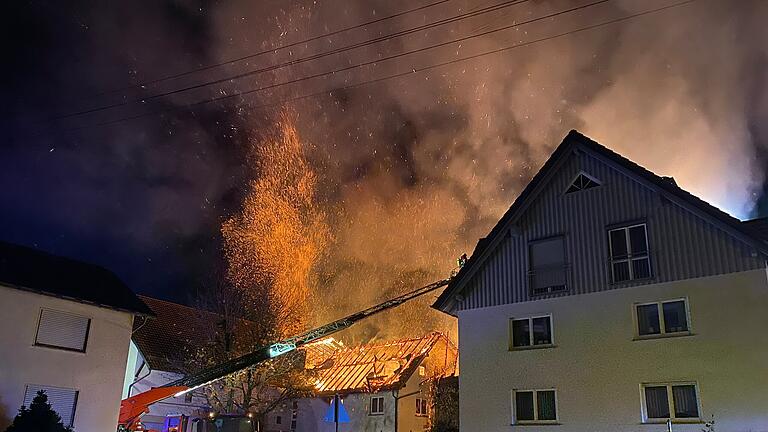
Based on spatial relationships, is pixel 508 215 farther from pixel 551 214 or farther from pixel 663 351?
pixel 663 351

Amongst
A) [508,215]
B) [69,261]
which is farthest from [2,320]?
[508,215]

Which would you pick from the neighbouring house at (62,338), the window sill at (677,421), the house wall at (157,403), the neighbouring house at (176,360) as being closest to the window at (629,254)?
the window sill at (677,421)

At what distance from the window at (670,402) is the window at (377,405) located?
23.4 meters

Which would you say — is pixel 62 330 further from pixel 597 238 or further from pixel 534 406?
pixel 597 238

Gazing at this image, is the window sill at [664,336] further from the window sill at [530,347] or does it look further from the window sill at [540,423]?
the window sill at [540,423]

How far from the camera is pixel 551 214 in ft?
80.5

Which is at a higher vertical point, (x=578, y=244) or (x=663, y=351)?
(x=578, y=244)

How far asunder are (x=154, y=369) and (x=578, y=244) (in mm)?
28046

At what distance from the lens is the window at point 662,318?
2042 cm

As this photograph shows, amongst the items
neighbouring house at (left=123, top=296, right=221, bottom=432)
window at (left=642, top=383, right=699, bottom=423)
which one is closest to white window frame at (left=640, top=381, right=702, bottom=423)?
window at (left=642, top=383, right=699, bottom=423)

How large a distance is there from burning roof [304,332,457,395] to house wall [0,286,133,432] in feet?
52.0

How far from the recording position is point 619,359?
69.6 feet

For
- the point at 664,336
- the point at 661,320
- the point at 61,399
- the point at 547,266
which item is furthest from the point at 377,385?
the point at 664,336

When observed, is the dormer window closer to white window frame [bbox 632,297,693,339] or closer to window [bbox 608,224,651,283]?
window [bbox 608,224,651,283]
